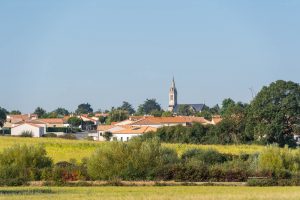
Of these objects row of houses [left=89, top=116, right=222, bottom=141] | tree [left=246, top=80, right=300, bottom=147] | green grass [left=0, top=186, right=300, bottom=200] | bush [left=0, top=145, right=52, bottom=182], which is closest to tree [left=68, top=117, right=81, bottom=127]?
row of houses [left=89, top=116, right=222, bottom=141]

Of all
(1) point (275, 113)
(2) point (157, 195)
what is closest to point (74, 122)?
(1) point (275, 113)

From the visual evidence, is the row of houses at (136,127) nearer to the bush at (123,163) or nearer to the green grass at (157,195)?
the bush at (123,163)

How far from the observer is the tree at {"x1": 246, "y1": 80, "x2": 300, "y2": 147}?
9969 cm

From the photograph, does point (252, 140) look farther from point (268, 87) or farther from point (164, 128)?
point (164, 128)

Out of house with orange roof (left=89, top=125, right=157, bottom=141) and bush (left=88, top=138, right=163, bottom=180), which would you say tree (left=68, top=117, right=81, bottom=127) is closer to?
house with orange roof (left=89, top=125, right=157, bottom=141)

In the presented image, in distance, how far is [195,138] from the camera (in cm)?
10944

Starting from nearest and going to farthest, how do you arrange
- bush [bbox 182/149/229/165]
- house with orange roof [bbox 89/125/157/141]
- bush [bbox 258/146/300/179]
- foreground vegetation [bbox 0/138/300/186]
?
foreground vegetation [bbox 0/138/300/186], bush [bbox 258/146/300/179], bush [bbox 182/149/229/165], house with orange roof [bbox 89/125/157/141]

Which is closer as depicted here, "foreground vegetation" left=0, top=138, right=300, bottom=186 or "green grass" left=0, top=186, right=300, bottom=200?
"green grass" left=0, top=186, right=300, bottom=200

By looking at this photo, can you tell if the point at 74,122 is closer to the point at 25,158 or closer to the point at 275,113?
the point at 275,113

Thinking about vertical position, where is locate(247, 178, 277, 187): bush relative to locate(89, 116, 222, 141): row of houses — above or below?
below

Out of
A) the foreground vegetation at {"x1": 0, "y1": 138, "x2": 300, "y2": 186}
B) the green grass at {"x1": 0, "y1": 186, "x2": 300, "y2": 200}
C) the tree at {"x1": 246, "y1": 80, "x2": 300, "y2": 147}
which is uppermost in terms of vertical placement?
the tree at {"x1": 246, "y1": 80, "x2": 300, "y2": 147}

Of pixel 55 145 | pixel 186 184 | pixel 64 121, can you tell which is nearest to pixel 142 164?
pixel 186 184

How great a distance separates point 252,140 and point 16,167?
5827cm

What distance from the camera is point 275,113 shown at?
A: 101 metres
